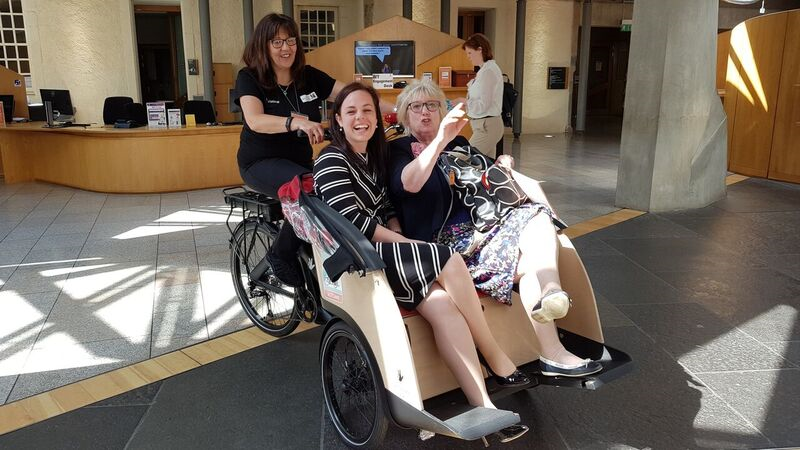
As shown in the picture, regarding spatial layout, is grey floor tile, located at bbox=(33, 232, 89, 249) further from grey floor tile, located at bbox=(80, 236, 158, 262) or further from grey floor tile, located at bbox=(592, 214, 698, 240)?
grey floor tile, located at bbox=(592, 214, 698, 240)

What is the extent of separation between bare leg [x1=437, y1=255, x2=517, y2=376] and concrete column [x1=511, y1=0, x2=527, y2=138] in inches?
417

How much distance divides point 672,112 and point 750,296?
2269 millimetres

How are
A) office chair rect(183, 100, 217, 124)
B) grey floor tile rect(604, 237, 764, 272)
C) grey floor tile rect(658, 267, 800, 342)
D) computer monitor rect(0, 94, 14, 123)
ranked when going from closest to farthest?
grey floor tile rect(658, 267, 800, 342)
grey floor tile rect(604, 237, 764, 272)
office chair rect(183, 100, 217, 124)
computer monitor rect(0, 94, 14, 123)

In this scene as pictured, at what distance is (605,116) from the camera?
17391mm

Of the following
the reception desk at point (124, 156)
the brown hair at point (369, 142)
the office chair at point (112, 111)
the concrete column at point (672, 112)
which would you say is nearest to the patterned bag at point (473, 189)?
the brown hair at point (369, 142)

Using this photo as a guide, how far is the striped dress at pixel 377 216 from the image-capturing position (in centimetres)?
192

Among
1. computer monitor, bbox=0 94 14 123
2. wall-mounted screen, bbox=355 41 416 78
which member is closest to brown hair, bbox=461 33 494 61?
wall-mounted screen, bbox=355 41 416 78

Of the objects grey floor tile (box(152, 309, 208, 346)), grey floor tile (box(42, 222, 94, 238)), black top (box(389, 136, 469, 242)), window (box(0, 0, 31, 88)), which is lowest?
grey floor tile (box(152, 309, 208, 346))

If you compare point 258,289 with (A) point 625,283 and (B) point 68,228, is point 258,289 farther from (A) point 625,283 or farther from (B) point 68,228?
(B) point 68,228

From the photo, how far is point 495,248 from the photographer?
2.22m

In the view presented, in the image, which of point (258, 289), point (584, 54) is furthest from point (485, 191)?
point (584, 54)

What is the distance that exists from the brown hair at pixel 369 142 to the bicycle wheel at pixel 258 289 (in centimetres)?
77

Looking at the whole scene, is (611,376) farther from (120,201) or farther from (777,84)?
(777,84)

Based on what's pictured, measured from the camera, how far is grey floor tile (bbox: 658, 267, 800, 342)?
120 inches
